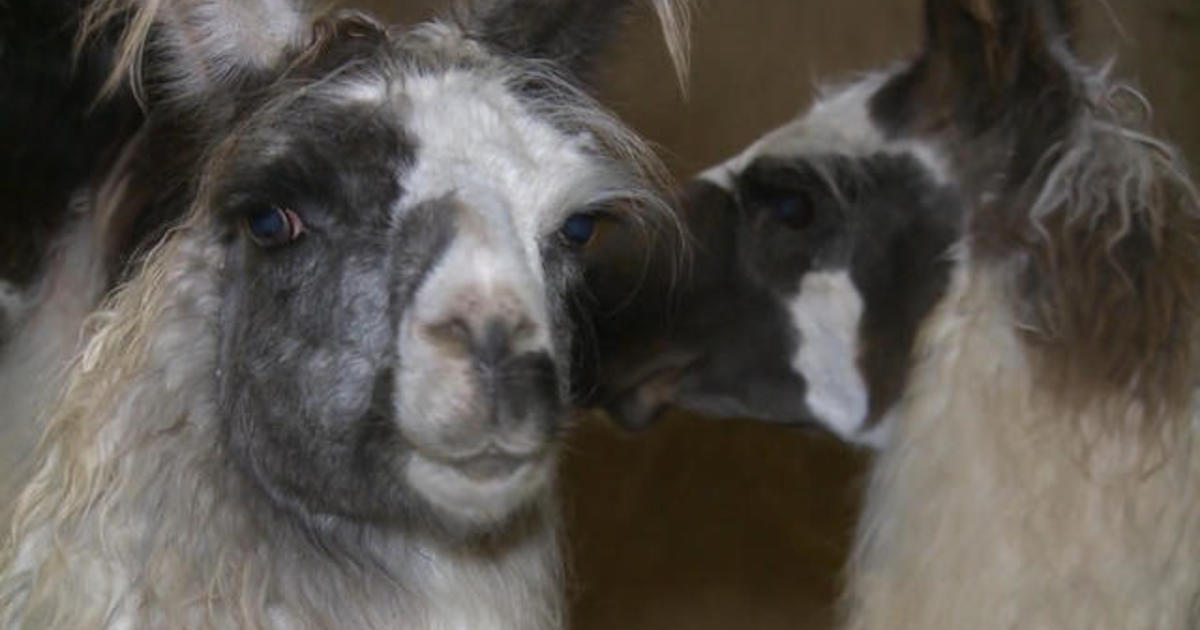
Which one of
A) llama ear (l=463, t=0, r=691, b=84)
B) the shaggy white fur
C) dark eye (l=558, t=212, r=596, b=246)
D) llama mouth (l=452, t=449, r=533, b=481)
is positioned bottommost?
the shaggy white fur

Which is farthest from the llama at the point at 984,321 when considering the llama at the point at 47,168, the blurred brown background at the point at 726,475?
the blurred brown background at the point at 726,475

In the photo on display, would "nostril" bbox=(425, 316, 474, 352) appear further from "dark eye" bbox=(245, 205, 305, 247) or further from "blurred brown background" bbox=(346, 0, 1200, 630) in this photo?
"blurred brown background" bbox=(346, 0, 1200, 630)

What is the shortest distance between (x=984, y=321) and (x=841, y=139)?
37cm

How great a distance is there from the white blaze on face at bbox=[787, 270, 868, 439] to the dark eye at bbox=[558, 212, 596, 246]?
612 millimetres

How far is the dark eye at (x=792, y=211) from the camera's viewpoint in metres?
2.72

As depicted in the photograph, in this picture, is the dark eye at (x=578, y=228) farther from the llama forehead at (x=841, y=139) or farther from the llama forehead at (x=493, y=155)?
the llama forehead at (x=841, y=139)

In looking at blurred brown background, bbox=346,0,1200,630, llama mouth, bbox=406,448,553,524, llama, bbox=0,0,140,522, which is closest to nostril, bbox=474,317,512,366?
llama mouth, bbox=406,448,553,524

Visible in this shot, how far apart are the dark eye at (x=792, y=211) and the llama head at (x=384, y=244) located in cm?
55

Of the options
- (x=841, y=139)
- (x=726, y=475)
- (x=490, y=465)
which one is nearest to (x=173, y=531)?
(x=490, y=465)

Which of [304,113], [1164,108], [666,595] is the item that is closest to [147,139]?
[304,113]

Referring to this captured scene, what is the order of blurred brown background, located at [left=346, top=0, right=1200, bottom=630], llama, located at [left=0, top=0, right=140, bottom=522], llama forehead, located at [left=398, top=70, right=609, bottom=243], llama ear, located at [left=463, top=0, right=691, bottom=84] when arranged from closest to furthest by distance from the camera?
llama forehead, located at [left=398, top=70, right=609, bottom=243] < llama ear, located at [left=463, top=0, right=691, bottom=84] < llama, located at [left=0, top=0, right=140, bottom=522] < blurred brown background, located at [left=346, top=0, right=1200, bottom=630]

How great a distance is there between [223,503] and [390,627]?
23cm

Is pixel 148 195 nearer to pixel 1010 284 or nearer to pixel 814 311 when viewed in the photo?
pixel 814 311

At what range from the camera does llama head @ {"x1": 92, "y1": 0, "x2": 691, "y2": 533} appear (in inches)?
74.0
